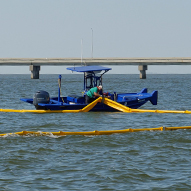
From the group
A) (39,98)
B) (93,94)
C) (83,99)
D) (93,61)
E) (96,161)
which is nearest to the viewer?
(96,161)

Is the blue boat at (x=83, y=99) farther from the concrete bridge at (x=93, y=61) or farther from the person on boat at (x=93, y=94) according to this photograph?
the concrete bridge at (x=93, y=61)

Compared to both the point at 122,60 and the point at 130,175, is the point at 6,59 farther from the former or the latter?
the point at 130,175

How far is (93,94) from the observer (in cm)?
2464

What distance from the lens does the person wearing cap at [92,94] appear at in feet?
80.2

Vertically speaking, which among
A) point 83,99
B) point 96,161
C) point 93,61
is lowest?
point 96,161

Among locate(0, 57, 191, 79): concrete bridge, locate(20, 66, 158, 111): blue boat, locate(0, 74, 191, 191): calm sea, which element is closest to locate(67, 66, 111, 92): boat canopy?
locate(20, 66, 158, 111): blue boat

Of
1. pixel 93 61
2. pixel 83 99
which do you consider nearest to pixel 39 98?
pixel 83 99

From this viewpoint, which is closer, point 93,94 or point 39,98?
point 39,98

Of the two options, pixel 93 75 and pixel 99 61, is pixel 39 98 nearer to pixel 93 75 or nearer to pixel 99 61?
pixel 93 75

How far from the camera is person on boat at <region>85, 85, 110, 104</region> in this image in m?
24.4

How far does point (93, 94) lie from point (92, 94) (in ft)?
0.21

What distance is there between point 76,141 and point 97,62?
285ft

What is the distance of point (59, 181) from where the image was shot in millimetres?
11133

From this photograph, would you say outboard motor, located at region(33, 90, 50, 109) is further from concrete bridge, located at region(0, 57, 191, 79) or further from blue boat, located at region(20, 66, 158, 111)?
concrete bridge, located at region(0, 57, 191, 79)
